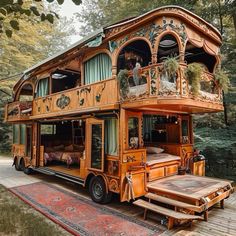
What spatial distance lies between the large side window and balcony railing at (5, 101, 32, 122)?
80 cm

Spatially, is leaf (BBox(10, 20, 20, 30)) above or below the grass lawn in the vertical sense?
above

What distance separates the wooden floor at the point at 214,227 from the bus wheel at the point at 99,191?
7.97 feet

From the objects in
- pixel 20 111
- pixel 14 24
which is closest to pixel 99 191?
pixel 14 24

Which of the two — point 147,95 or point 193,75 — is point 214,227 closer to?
point 147,95

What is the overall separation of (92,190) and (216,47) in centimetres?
685

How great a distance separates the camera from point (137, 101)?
6.48 metres

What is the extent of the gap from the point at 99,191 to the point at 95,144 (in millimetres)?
1586

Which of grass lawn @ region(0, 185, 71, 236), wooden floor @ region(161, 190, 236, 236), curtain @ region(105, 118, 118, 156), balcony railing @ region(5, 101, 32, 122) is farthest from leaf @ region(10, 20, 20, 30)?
balcony railing @ region(5, 101, 32, 122)

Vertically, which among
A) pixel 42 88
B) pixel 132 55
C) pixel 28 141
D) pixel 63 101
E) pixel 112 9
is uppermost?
pixel 112 9

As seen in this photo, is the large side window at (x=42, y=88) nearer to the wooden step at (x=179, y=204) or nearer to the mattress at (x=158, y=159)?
the mattress at (x=158, y=159)

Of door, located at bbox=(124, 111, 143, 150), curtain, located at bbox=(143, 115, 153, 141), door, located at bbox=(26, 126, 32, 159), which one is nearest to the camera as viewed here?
door, located at bbox=(124, 111, 143, 150)

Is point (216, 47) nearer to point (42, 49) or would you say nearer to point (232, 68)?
point (232, 68)

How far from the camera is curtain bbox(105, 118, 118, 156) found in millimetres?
7273

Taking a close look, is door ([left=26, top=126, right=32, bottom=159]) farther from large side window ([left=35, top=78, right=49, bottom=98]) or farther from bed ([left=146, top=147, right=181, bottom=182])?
bed ([left=146, top=147, right=181, bottom=182])
